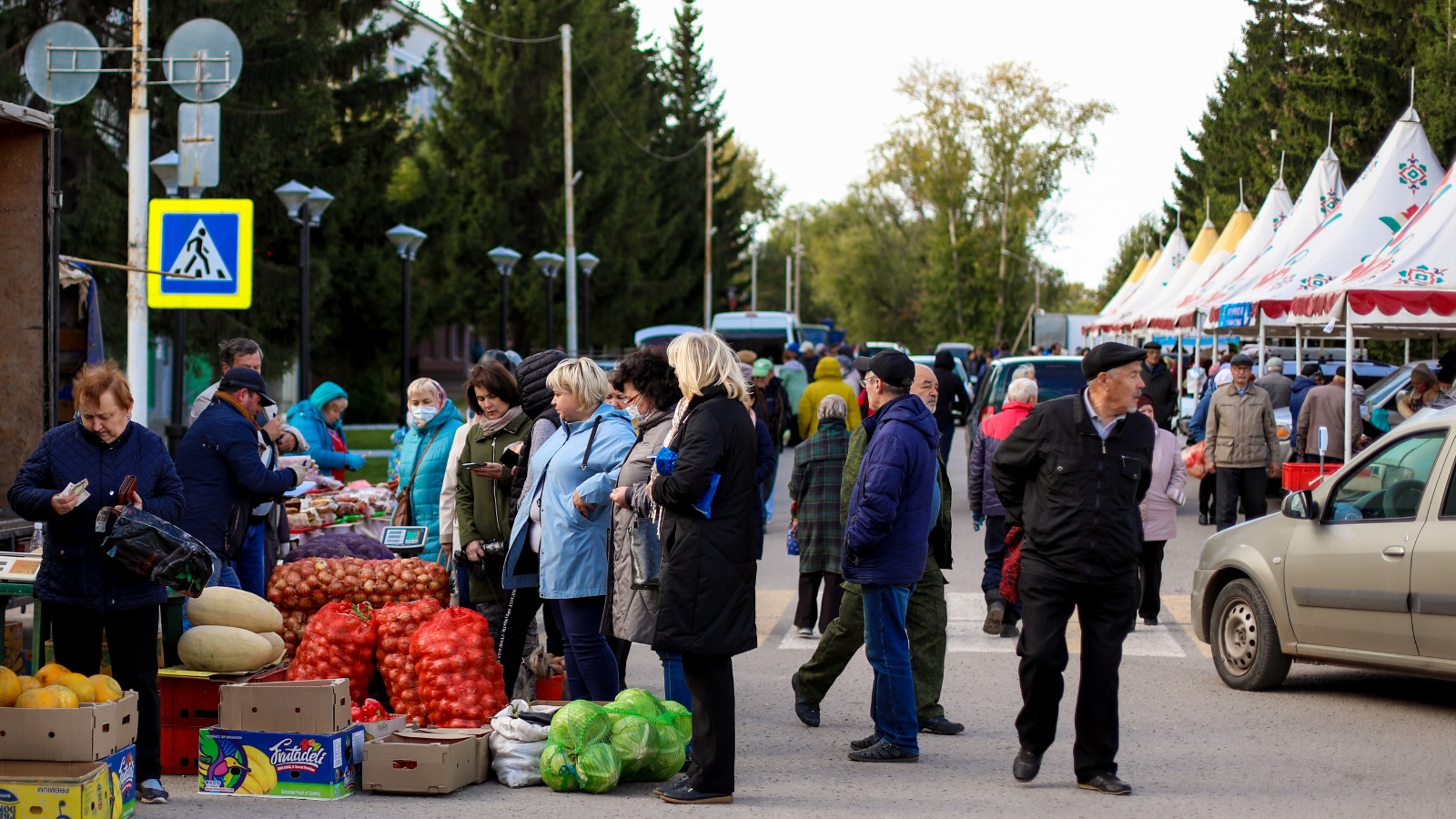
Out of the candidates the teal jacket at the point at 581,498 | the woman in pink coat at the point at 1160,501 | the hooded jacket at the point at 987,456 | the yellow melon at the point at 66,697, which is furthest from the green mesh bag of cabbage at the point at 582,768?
the woman in pink coat at the point at 1160,501

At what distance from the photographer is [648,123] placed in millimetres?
67250

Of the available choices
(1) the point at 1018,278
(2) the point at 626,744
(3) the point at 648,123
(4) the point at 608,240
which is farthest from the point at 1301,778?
(1) the point at 1018,278

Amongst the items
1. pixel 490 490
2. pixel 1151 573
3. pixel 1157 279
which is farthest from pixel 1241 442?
pixel 1157 279

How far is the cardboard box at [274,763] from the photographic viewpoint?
638cm

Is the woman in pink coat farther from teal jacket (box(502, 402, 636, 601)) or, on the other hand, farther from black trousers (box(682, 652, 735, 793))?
black trousers (box(682, 652, 735, 793))

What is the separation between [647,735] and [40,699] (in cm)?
243

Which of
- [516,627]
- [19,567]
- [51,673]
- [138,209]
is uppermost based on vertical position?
[138,209]

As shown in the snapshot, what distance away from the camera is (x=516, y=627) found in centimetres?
772

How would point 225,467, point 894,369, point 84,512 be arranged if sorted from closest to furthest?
point 84,512 → point 894,369 → point 225,467

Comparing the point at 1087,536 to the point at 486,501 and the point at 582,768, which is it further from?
the point at 486,501

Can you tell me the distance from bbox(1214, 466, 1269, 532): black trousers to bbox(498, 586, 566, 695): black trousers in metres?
8.44

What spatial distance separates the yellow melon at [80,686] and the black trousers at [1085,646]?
373 cm

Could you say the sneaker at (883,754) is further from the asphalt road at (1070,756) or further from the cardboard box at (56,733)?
the cardboard box at (56,733)

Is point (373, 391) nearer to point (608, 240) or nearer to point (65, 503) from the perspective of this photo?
point (608, 240)
